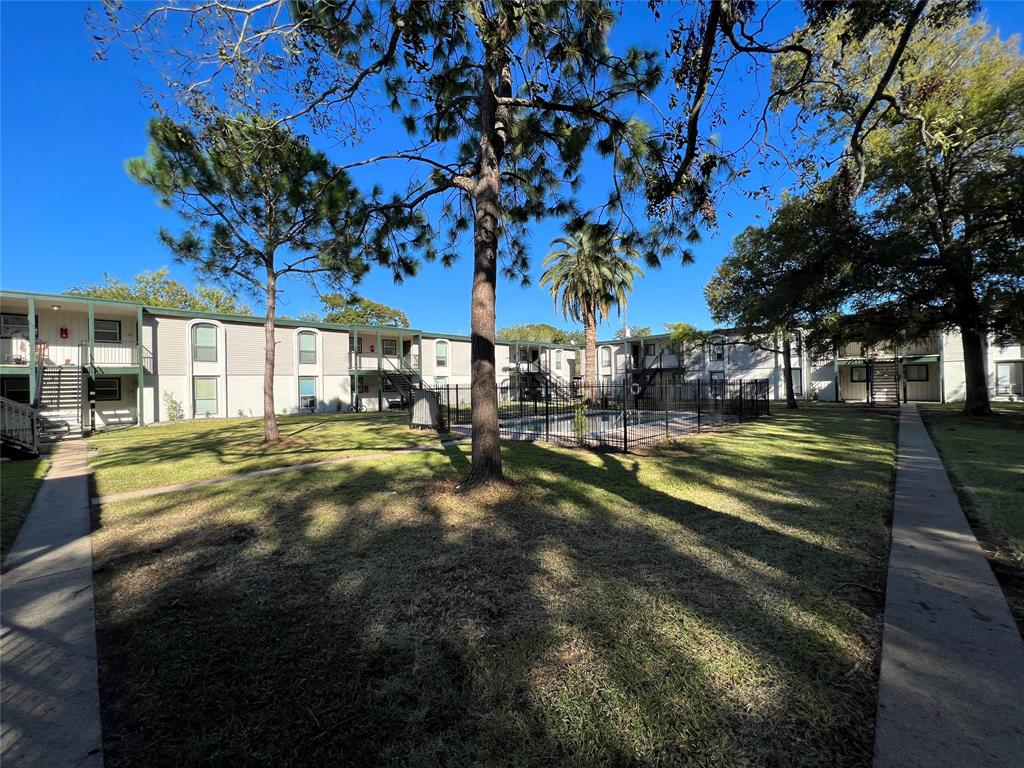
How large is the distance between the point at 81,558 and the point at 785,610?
6.46 meters

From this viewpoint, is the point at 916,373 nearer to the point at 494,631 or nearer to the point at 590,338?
the point at 590,338

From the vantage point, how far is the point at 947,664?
7.83 ft

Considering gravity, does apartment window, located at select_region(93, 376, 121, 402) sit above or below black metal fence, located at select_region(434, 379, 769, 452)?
above

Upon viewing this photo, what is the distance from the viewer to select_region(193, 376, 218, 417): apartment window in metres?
22.6

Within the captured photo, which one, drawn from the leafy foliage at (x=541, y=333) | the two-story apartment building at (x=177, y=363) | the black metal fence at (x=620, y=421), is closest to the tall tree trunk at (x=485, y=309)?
the black metal fence at (x=620, y=421)

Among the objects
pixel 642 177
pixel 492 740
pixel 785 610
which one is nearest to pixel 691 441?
pixel 642 177

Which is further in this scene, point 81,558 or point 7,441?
point 7,441

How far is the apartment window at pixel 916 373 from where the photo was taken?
103 feet

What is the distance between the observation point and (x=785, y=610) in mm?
2988

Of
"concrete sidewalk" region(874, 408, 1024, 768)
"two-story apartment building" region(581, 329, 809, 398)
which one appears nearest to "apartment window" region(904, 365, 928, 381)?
"two-story apartment building" region(581, 329, 809, 398)

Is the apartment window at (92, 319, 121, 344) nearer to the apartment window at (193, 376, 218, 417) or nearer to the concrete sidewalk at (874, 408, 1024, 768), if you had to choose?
the apartment window at (193, 376, 218, 417)

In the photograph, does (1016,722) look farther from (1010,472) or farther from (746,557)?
(1010,472)

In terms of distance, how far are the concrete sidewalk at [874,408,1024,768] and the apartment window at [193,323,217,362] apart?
2786 centimetres

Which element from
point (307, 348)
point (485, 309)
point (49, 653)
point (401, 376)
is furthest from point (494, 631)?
point (401, 376)
